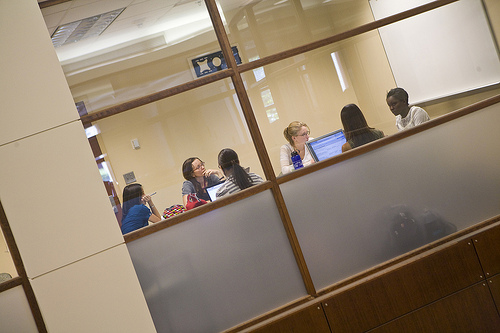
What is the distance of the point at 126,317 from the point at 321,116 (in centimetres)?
173

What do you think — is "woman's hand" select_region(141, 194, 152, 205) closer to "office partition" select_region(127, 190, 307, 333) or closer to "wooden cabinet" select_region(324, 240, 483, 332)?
"office partition" select_region(127, 190, 307, 333)

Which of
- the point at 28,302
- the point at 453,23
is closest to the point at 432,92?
the point at 453,23

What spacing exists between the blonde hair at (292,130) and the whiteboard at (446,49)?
2.35 ft

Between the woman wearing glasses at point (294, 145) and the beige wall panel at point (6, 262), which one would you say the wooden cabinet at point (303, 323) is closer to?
the woman wearing glasses at point (294, 145)

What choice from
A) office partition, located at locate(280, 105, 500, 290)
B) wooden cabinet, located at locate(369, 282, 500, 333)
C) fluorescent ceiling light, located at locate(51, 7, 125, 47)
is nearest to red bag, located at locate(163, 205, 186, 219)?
office partition, located at locate(280, 105, 500, 290)

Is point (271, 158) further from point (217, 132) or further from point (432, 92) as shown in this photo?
point (432, 92)

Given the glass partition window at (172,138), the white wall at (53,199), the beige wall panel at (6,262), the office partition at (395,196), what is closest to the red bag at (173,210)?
the glass partition window at (172,138)

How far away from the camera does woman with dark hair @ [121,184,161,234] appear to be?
2.79 metres

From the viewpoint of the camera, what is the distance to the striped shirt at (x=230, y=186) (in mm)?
2916

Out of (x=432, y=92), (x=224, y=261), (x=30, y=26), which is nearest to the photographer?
(x=30, y=26)

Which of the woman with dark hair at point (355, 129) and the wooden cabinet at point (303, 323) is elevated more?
the woman with dark hair at point (355, 129)

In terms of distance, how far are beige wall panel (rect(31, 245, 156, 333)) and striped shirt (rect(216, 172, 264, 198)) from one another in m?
0.60

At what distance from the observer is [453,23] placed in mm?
3406

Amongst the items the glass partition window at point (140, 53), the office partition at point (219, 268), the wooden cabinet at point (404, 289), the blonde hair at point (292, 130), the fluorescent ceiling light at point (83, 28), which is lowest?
the wooden cabinet at point (404, 289)
